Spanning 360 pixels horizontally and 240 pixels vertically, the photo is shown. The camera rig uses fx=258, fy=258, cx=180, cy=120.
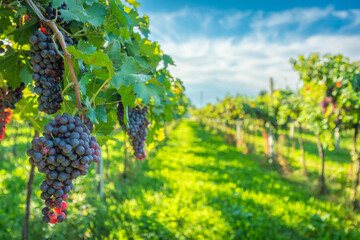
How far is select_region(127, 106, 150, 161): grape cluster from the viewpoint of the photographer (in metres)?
1.87

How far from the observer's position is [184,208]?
17.5 feet

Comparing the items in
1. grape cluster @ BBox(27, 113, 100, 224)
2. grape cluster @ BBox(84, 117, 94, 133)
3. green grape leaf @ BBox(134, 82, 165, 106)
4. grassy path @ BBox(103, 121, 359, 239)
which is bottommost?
grassy path @ BBox(103, 121, 359, 239)

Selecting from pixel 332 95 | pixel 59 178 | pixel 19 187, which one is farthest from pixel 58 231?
pixel 332 95

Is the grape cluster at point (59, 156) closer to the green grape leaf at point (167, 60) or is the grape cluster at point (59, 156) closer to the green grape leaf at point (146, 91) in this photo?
the green grape leaf at point (146, 91)

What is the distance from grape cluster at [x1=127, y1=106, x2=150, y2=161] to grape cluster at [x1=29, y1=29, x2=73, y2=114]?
2.49ft

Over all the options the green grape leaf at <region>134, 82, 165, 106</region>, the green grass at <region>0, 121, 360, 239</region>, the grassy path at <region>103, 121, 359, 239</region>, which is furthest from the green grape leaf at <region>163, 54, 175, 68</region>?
the grassy path at <region>103, 121, 359, 239</region>

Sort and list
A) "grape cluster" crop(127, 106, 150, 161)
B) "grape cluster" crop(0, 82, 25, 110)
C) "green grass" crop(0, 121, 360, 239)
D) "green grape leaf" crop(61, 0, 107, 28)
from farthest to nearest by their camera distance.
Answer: "green grass" crop(0, 121, 360, 239)
"grape cluster" crop(127, 106, 150, 161)
"grape cluster" crop(0, 82, 25, 110)
"green grape leaf" crop(61, 0, 107, 28)

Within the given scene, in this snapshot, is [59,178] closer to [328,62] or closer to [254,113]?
[328,62]

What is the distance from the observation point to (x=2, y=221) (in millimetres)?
4230

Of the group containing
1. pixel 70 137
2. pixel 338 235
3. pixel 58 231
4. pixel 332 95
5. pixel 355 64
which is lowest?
pixel 338 235

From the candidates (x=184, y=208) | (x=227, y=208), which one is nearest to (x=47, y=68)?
(x=184, y=208)

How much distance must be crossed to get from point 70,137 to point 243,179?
25.2 ft

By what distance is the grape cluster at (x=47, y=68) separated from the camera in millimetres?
1048

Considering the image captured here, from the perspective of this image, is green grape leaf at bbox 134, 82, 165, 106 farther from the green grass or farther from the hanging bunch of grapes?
the green grass
